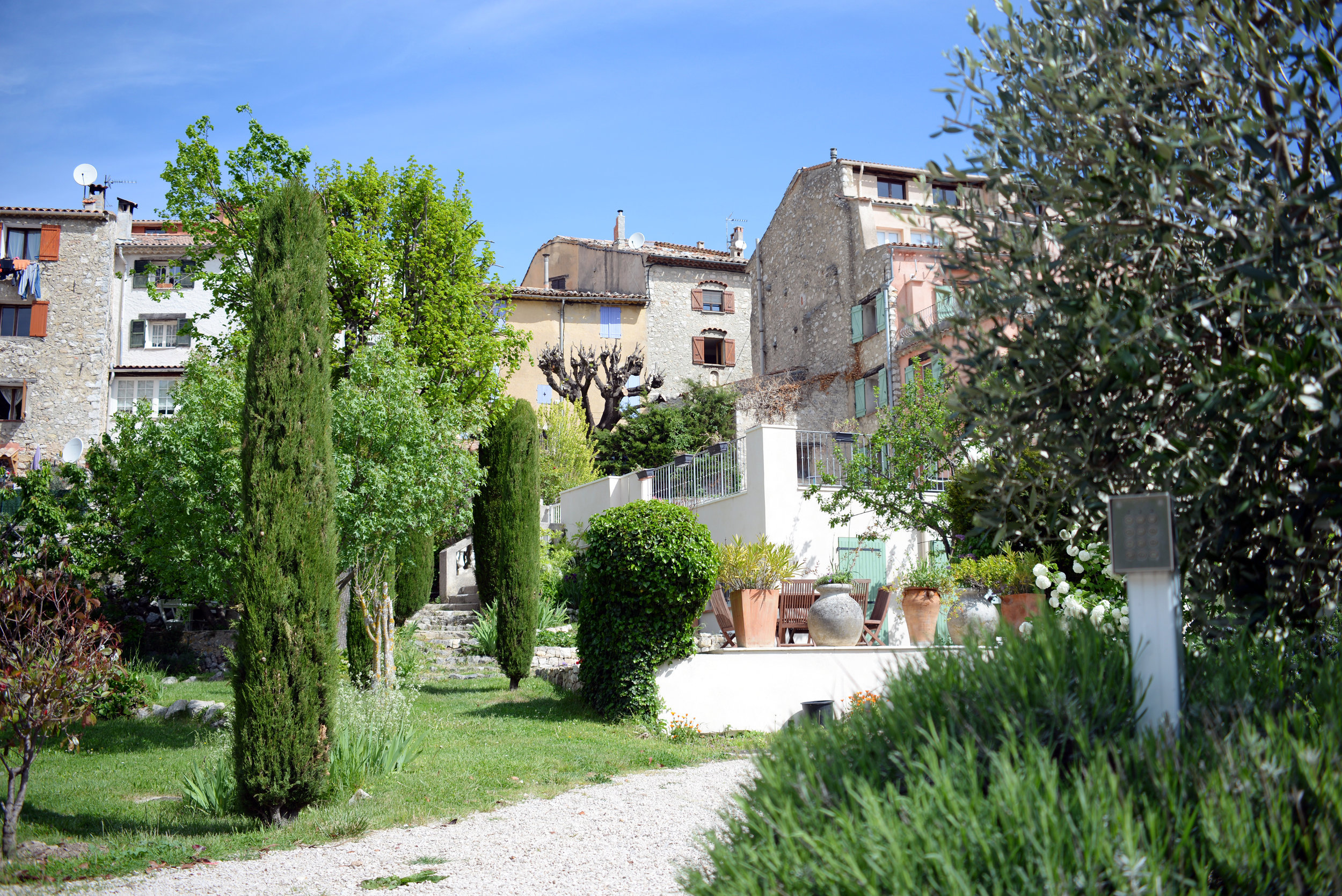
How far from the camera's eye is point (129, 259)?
123ft

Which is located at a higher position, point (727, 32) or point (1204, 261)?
point (727, 32)

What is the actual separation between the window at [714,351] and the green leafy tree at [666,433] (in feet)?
23.9

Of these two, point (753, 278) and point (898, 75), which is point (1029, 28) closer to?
point (898, 75)

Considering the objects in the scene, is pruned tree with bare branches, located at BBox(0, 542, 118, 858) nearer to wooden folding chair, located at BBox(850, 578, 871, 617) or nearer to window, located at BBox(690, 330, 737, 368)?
wooden folding chair, located at BBox(850, 578, 871, 617)

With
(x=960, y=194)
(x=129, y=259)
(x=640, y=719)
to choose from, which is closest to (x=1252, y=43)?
(x=960, y=194)

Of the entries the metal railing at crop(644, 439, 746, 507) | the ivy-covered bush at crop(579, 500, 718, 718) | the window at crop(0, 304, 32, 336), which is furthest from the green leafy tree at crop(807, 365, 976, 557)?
the window at crop(0, 304, 32, 336)

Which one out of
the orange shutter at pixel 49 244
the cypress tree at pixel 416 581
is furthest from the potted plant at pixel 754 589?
the orange shutter at pixel 49 244

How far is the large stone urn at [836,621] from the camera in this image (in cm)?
1278

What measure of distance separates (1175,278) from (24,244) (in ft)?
131

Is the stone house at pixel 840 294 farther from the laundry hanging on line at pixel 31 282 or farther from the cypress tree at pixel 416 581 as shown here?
the laundry hanging on line at pixel 31 282

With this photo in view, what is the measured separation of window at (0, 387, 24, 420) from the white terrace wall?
1010 inches

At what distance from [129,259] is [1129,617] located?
136ft

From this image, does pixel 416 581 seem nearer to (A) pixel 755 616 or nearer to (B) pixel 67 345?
(A) pixel 755 616

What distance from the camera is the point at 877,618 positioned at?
14.2 meters
